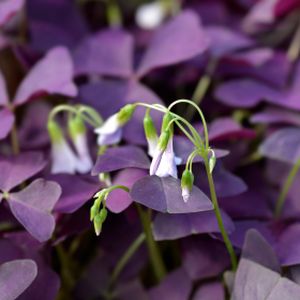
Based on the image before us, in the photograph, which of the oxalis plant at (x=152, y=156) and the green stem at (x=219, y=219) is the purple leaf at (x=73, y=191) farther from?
the green stem at (x=219, y=219)

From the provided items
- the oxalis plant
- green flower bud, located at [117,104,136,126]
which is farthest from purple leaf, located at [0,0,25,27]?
green flower bud, located at [117,104,136,126]

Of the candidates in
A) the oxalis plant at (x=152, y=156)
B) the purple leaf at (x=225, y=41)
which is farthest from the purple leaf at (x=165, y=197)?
the purple leaf at (x=225, y=41)

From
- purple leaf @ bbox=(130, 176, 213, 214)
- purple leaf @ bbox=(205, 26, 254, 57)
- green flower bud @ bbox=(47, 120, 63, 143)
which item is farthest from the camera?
purple leaf @ bbox=(205, 26, 254, 57)

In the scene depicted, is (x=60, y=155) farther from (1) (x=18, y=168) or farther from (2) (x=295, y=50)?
(2) (x=295, y=50)

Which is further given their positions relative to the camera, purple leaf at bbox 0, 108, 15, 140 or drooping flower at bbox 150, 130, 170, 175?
purple leaf at bbox 0, 108, 15, 140

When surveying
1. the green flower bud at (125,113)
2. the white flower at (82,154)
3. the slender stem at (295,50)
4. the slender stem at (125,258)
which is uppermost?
the green flower bud at (125,113)

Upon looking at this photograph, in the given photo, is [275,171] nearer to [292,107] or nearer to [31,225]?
[292,107]

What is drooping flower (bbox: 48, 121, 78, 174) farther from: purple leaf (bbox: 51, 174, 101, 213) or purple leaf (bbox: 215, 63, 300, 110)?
purple leaf (bbox: 215, 63, 300, 110)

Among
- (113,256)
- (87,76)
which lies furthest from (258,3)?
(113,256)
